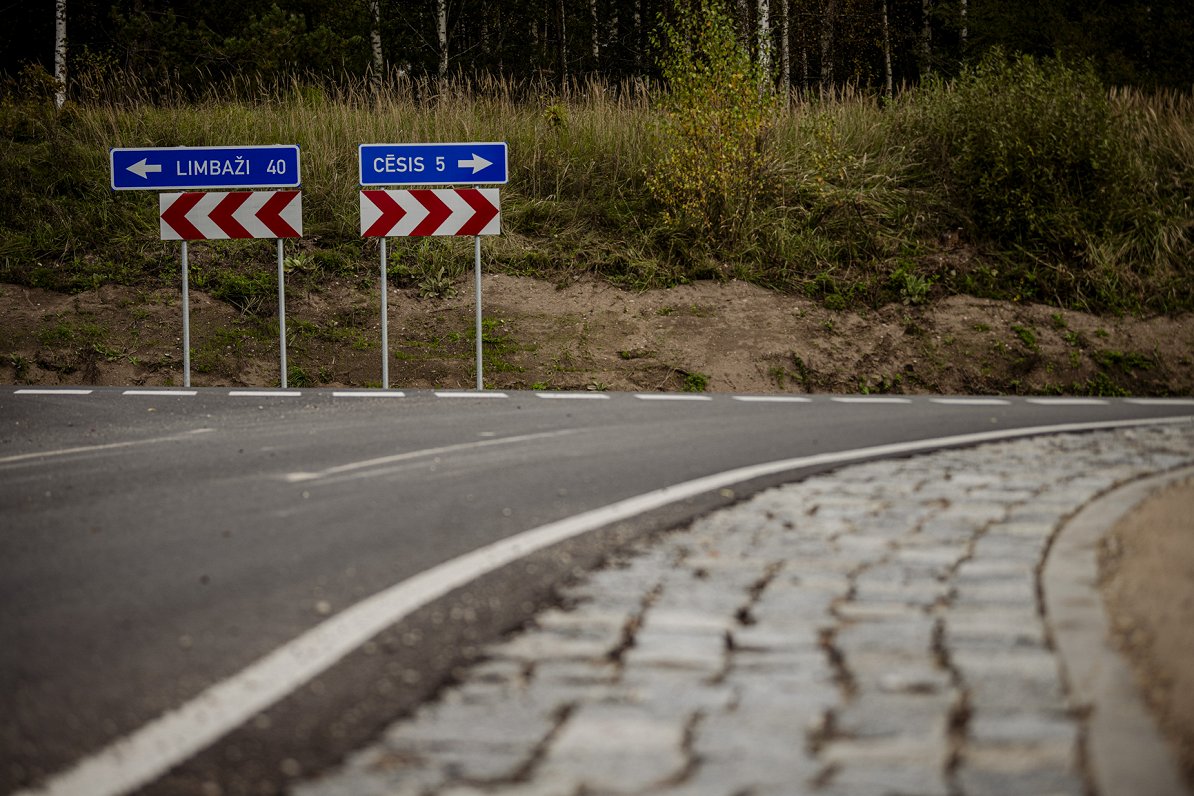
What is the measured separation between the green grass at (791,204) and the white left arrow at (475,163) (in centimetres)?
256

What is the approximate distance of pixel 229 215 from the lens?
15648mm

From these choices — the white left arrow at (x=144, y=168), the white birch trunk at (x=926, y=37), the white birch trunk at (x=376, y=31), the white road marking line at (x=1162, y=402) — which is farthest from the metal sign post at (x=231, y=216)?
the white birch trunk at (x=926, y=37)

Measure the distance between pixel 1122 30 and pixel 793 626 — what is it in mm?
28297

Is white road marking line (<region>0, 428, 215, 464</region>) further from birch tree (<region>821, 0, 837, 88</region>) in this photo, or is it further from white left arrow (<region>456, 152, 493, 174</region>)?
birch tree (<region>821, 0, 837, 88</region>)

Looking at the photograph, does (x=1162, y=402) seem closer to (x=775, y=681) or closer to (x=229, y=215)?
(x=775, y=681)

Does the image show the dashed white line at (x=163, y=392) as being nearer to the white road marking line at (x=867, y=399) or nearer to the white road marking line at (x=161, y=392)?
the white road marking line at (x=161, y=392)

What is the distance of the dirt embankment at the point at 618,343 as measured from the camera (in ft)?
51.0

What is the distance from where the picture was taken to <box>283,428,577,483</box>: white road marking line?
8.05 m

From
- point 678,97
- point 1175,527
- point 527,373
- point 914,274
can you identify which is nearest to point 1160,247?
point 914,274

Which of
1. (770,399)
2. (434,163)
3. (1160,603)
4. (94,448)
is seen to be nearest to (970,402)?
(770,399)

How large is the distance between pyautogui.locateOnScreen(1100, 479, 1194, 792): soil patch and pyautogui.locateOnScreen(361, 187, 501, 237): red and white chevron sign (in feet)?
33.3

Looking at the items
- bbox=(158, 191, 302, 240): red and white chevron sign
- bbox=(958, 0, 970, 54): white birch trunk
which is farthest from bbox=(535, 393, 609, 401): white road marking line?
bbox=(958, 0, 970, 54): white birch trunk

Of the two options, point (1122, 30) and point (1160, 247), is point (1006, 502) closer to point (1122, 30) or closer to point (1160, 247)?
point (1160, 247)

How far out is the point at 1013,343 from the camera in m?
15.9
